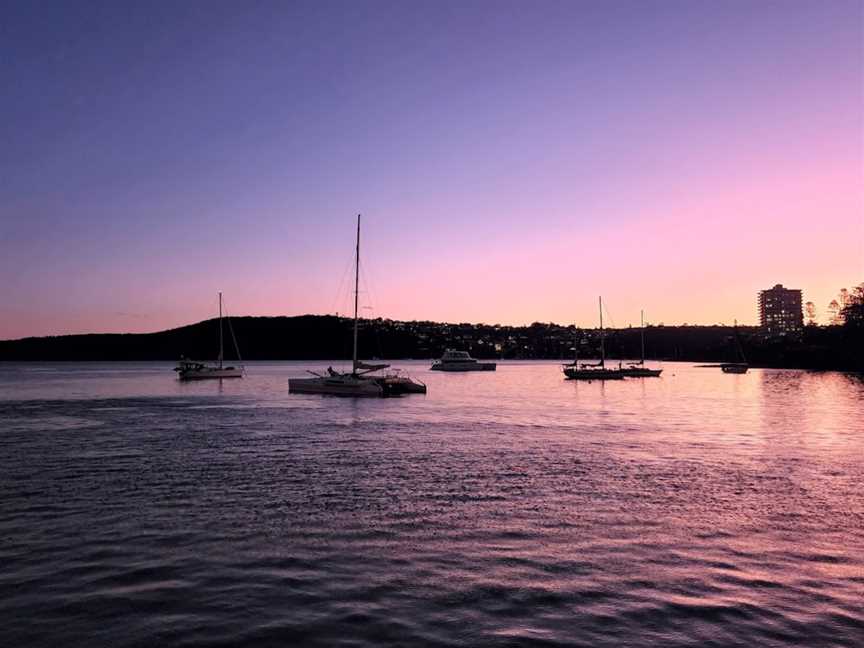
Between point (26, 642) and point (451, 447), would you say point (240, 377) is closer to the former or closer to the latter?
point (451, 447)

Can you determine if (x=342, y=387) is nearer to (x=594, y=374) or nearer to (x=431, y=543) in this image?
(x=431, y=543)

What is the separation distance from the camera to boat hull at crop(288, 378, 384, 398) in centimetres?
6994

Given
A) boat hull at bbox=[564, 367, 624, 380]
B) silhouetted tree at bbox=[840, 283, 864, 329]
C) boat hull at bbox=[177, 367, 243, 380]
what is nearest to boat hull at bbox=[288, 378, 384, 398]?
boat hull at bbox=[177, 367, 243, 380]

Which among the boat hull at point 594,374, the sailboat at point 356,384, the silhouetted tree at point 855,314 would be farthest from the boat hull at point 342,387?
the silhouetted tree at point 855,314

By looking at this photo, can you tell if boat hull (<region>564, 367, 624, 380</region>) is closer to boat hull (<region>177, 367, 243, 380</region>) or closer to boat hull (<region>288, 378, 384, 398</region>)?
boat hull (<region>288, 378, 384, 398</region>)

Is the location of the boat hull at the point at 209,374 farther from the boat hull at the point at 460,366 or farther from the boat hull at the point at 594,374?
the boat hull at the point at 460,366

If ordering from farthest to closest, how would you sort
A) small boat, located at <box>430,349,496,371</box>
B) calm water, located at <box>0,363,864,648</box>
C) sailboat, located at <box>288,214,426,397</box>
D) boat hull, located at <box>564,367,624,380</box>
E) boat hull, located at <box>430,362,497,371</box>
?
small boat, located at <box>430,349,496,371</box>, boat hull, located at <box>430,362,497,371</box>, boat hull, located at <box>564,367,624,380</box>, sailboat, located at <box>288,214,426,397</box>, calm water, located at <box>0,363,864,648</box>

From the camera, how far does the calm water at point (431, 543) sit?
999 cm

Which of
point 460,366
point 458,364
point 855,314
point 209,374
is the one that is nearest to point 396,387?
point 209,374

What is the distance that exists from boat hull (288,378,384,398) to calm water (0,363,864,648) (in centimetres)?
3556

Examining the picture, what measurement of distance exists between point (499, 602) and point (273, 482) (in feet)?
44.3

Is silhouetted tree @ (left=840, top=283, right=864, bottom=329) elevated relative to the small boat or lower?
elevated

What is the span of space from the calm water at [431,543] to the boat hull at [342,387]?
35561 millimetres

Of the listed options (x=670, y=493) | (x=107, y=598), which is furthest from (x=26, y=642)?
(x=670, y=493)
